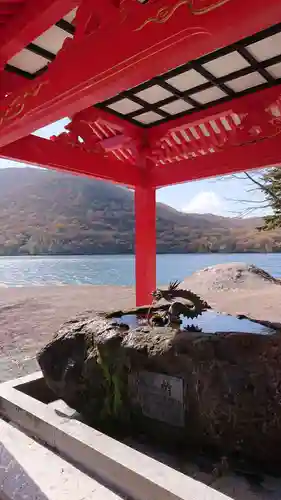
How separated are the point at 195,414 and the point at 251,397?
31 cm

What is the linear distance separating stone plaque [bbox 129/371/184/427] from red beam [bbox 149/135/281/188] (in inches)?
96.0

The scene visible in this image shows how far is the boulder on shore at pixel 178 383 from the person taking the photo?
5.38 feet

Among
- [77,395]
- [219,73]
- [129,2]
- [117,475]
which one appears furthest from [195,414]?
[219,73]

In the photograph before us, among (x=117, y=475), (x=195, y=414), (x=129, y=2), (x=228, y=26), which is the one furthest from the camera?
(x=195, y=414)

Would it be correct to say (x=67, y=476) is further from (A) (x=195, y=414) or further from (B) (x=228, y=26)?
(B) (x=228, y=26)

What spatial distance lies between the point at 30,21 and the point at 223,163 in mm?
2321

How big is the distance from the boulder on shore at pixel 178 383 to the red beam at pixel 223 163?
2118 millimetres

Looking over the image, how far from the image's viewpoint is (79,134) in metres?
3.45

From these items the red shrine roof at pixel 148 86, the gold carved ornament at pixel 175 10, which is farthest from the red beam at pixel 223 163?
the gold carved ornament at pixel 175 10

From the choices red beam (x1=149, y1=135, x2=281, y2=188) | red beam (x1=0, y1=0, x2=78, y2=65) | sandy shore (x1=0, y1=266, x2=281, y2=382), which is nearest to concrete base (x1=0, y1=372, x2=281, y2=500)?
sandy shore (x1=0, y1=266, x2=281, y2=382)

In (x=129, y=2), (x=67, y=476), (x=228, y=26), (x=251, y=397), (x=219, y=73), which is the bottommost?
(x=67, y=476)

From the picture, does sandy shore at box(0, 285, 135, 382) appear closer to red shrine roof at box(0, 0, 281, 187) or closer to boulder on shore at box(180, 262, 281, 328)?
red shrine roof at box(0, 0, 281, 187)

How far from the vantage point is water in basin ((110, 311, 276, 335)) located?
6.98 feet

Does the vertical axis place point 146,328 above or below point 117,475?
above
